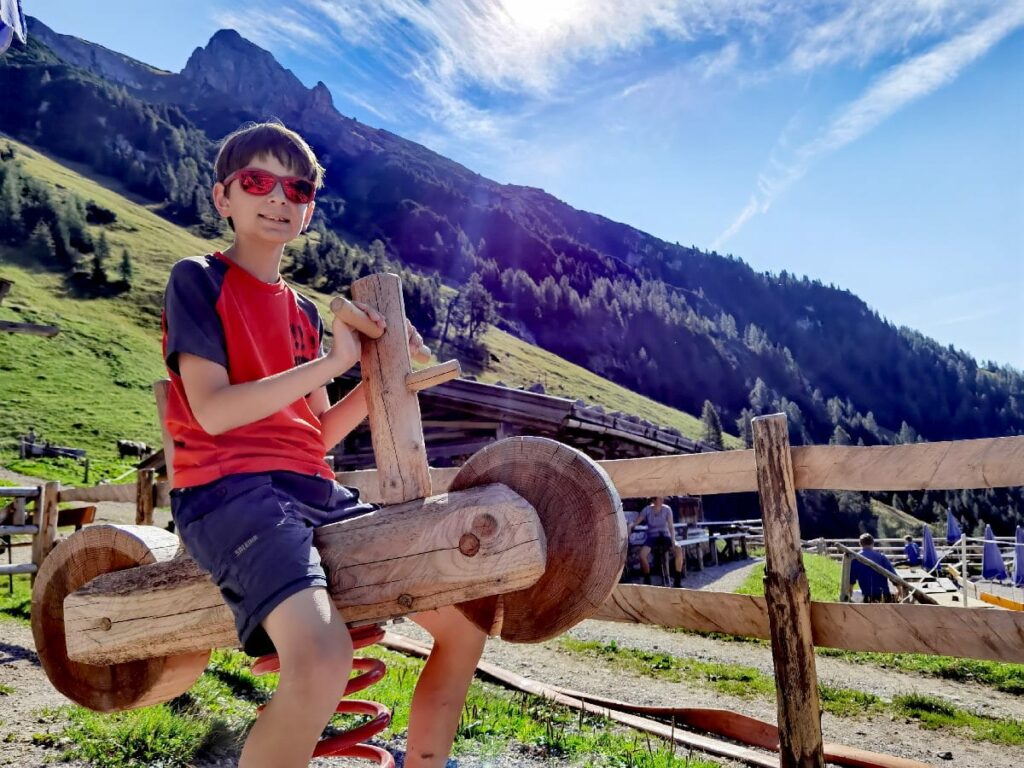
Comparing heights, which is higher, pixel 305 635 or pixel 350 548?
pixel 350 548

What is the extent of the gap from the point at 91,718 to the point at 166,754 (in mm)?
554

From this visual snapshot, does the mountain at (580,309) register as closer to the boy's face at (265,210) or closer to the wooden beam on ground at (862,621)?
the wooden beam on ground at (862,621)

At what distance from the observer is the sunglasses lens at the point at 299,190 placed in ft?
6.92

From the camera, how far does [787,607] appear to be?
316 centimetres

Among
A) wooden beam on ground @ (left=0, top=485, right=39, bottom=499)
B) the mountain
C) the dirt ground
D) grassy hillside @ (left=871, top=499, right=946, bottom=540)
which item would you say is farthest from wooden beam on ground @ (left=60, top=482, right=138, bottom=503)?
the mountain

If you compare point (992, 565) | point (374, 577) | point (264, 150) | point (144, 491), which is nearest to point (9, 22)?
point (144, 491)

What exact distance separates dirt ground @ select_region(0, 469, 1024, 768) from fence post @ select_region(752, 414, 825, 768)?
67 centimetres

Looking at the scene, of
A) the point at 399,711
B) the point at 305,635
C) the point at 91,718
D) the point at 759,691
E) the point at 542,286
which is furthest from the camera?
the point at 542,286

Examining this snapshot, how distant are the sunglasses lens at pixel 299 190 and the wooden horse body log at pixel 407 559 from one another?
375 mm

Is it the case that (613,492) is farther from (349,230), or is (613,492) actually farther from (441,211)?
(441,211)

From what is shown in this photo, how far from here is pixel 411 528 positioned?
1.67 m

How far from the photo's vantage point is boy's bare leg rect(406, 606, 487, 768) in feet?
6.33

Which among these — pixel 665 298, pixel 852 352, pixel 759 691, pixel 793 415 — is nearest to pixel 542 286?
pixel 665 298

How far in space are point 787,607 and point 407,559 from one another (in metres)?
2.15
